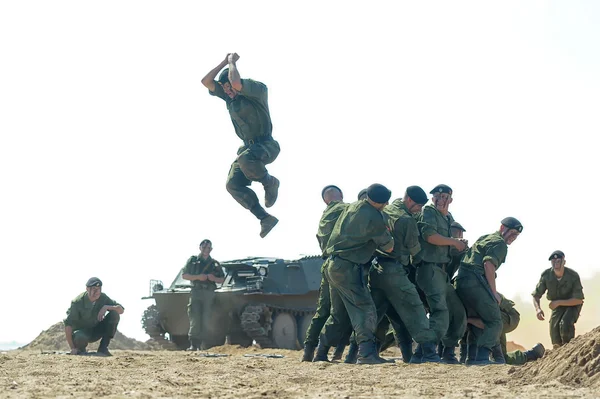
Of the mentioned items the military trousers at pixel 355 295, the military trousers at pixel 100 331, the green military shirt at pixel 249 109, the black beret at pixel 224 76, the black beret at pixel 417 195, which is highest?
the black beret at pixel 224 76

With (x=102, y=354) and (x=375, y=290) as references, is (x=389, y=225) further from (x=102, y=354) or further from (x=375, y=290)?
(x=102, y=354)

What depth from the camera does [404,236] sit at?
9938 millimetres

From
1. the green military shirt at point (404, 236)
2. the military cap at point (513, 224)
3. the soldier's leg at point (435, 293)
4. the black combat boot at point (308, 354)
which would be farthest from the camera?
the black combat boot at point (308, 354)

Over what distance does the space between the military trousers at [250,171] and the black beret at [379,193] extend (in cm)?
105

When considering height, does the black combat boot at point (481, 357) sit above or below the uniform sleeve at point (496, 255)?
below

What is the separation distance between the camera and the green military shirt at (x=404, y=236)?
9898 millimetres

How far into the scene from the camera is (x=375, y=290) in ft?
33.9

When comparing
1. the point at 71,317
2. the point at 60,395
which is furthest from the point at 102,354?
the point at 60,395

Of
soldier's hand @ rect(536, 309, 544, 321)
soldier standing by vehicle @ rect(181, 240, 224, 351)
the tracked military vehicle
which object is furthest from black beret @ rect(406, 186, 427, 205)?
the tracked military vehicle

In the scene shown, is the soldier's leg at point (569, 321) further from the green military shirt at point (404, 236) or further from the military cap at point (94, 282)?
the military cap at point (94, 282)

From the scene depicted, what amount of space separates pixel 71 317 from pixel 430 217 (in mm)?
6689

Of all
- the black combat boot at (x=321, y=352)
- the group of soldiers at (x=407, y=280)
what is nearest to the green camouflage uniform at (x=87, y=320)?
the group of soldiers at (x=407, y=280)

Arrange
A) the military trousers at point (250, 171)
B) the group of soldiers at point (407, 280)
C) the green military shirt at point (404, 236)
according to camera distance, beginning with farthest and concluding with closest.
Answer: the green military shirt at point (404, 236), the group of soldiers at point (407, 280), the military trousers at point (250, 171)

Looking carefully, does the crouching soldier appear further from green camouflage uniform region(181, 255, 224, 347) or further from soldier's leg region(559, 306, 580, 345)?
soldier's leg region(559, 306, 580, 345)
